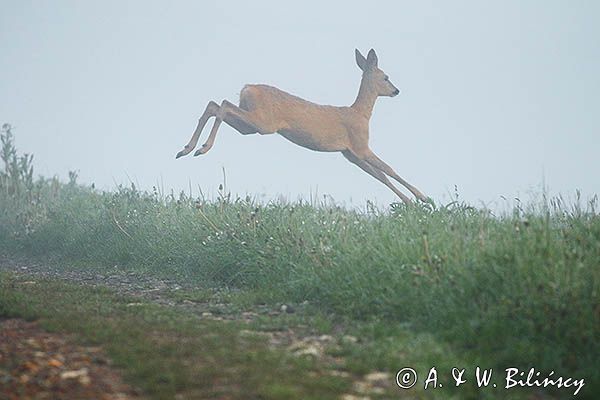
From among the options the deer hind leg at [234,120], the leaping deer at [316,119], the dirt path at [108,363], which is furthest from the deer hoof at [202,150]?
the dirt path at [108,363]

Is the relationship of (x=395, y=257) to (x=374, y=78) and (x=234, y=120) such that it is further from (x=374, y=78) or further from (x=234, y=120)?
(x=374, y=78)

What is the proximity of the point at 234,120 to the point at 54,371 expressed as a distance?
7.37 meters

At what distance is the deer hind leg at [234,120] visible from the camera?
1030cm

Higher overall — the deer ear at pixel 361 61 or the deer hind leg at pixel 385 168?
the deer ear at pixel 361 61

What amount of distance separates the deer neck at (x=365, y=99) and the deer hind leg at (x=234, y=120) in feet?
7.98

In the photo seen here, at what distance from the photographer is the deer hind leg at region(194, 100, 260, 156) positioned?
10.3 m

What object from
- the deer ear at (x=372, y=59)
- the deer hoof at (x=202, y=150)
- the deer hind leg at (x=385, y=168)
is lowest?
the deer hoof at (x=202, y=150)

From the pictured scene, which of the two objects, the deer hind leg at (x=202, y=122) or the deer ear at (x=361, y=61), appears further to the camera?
the deer ear at (x=361, y=61)

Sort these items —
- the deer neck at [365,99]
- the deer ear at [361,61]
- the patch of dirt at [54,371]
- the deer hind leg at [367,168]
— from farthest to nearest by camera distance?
the deer ear at [361,61]
the deer neck at [365,99]
the deer hind leg at [367,168]
the patch of dirt at [54,371]

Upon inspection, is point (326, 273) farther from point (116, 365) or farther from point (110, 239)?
point (110, 239)

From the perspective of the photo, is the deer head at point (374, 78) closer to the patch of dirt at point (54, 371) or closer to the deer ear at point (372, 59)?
the deer ear at point (372, 59)

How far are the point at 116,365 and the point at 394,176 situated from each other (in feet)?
28.6

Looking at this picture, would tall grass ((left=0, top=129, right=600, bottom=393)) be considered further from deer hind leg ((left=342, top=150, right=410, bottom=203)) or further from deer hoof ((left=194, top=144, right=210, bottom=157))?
deer hind leg ((left=342, top=150, right=410, bottom=203))

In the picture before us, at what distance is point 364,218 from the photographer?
874cm
